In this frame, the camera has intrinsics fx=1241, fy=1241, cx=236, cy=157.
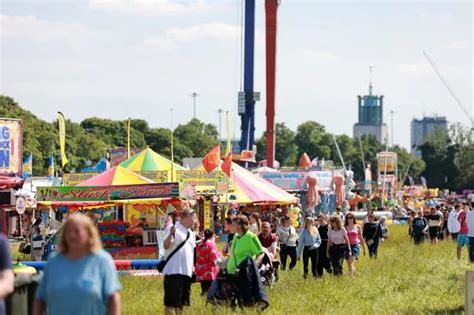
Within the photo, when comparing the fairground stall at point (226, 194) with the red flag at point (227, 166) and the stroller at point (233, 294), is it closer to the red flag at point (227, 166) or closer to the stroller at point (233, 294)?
the red flag at point (227, 166)

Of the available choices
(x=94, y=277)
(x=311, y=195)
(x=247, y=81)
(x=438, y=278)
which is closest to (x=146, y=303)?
(x=438, y=278)

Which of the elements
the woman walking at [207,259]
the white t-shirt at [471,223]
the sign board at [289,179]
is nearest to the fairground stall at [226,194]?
the white t-shirt at [471,223]

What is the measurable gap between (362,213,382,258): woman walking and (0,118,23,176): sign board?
8.76 meters

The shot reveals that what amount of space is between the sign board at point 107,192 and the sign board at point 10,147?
145 inches

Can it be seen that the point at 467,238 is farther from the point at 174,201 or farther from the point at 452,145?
the point at 452,145

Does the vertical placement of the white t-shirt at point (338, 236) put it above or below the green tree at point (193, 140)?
below

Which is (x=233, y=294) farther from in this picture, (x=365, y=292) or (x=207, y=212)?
(x=207, y=212)

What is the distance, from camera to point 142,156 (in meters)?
46.9

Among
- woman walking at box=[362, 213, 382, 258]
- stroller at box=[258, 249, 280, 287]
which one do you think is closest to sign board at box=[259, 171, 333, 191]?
woman walking at box=[362, 213, 382, 258]

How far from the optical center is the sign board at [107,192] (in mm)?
34438

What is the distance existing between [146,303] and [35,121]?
3663 inches

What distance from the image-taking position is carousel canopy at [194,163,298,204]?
46.4 meters

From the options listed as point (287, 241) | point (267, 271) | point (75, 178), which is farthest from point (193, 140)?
point (267, 271)

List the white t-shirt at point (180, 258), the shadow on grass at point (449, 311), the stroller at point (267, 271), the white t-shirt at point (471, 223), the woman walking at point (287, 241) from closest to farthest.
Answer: the white t-shirt at point (180, 258) < the shadow on grass at point (449, 311) < the stroller at point (267, 271) < the woman walking at point (287, 241) < the white t-shirt at point (471, 223)
